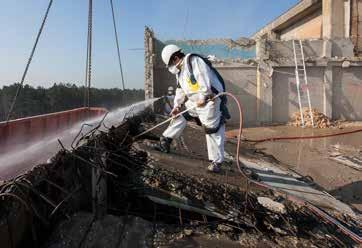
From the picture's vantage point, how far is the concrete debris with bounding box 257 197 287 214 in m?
3.78

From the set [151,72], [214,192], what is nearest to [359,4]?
→ [151,72]


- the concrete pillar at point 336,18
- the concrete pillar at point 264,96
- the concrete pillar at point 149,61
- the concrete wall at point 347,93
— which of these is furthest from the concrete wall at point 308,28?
the concrete pillar at point 149,61

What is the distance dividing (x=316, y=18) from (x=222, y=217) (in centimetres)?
1864

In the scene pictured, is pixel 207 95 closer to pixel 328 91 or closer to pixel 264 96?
pixel 264 96

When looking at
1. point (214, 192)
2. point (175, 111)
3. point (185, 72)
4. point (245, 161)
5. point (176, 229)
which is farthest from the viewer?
point (245, 161)

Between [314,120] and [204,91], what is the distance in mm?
12165

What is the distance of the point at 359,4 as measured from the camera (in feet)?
55.1

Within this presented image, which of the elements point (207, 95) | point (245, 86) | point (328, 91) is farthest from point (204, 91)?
point (328, 91)

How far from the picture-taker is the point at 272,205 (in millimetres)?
3850

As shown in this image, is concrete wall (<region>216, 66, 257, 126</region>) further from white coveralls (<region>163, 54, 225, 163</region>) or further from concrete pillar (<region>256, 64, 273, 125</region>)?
white coveralls (<region>163, 54, 225, 163</region>)

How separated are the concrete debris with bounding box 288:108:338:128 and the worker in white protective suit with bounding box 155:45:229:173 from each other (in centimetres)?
1178

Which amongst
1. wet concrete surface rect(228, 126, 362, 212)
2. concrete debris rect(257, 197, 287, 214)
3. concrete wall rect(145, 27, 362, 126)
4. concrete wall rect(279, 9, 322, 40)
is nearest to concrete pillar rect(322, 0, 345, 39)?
concrete wall rect(145, 27, 362, 126)

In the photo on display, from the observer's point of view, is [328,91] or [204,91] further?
[328,91]

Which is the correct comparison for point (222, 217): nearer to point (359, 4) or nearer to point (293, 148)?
point (293, 148)
